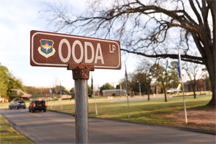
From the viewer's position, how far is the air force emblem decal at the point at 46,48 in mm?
1834

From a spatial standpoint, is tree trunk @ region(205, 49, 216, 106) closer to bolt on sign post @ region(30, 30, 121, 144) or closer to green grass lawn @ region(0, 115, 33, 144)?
green grass lawn @ region(0, 115, 33, 144)

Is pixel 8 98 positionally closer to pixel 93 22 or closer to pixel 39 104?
pixel 39 104

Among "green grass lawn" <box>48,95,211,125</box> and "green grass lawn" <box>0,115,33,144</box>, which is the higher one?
"green grass lawn" <box>0,115,33,144</box>

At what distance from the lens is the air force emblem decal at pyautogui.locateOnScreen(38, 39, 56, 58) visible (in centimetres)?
183

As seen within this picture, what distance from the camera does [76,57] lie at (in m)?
2.05

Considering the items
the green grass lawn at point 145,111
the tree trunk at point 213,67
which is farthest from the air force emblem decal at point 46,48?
the tree trunk at point 213,67

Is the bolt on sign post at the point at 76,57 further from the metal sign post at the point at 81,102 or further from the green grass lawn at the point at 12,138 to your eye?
the green grass lawn at the point at 12,138

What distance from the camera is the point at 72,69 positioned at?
6.47ft

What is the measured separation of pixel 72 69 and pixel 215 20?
17526mm

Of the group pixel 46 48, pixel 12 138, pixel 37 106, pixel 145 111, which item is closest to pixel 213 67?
pixel 145 111

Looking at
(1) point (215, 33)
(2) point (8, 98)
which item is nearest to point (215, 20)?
(1) point (215, 33)

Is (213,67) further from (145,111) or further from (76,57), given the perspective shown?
(76,57)

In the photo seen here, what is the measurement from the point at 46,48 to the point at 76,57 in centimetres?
33

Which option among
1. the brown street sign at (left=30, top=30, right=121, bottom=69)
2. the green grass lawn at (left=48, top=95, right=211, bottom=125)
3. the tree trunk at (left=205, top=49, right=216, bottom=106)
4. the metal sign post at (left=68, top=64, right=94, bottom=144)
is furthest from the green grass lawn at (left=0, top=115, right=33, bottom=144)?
the tree trunk at (left=205, top=49, right=216, bottom=106)
